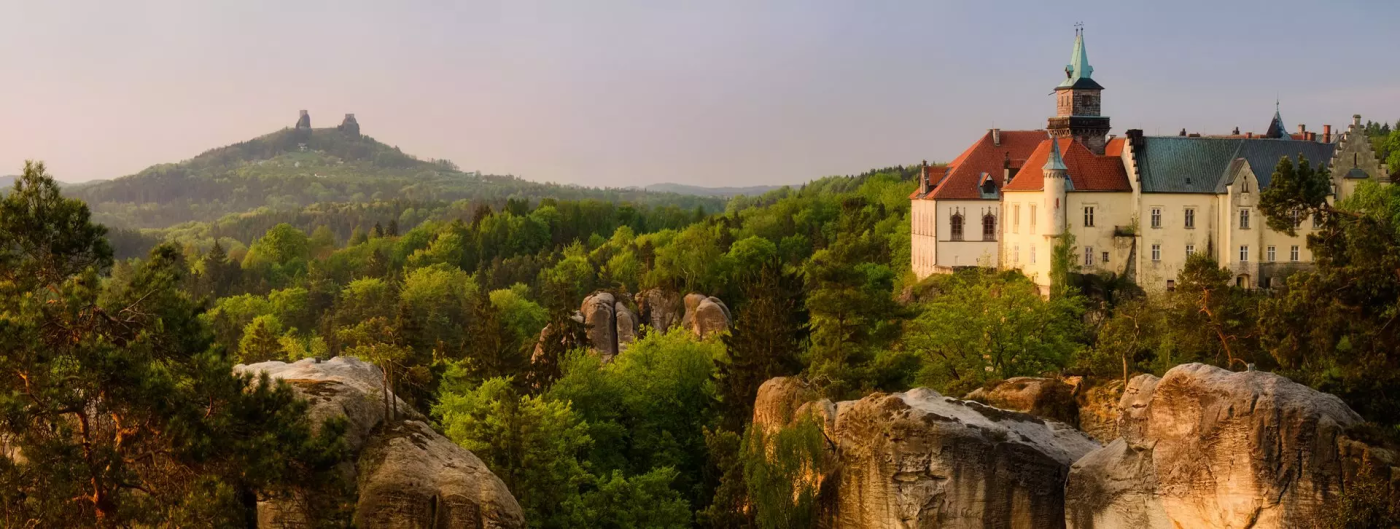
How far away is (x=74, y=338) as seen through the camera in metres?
17.9

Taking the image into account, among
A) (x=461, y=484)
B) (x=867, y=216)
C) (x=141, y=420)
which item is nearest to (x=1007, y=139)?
(x=867, y=216)

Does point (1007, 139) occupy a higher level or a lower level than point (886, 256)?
higher

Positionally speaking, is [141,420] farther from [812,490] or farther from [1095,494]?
[1095,494]

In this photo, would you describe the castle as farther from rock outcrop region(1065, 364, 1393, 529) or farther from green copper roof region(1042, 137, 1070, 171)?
rock outcrop region(1065, 364, 1393, 529)

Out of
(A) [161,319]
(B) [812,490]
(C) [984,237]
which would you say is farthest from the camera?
(C) [984,237]

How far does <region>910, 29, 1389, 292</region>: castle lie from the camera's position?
5278 centimetres

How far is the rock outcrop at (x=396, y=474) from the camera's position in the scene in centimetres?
2058

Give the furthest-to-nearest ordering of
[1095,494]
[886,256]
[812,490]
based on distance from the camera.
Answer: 1. [886,256]
2. [812,490]
3. [1095,494]

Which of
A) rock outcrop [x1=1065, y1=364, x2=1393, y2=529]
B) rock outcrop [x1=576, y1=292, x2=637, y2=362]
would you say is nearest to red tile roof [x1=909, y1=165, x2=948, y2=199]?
rock outcrop [x1=576, y1=292, x2=637, y2=362]

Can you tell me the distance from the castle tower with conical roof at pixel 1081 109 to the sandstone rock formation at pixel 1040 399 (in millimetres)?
30552

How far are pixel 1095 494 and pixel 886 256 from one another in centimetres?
5700

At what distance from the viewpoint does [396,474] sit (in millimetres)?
20859

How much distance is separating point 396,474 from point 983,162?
153ft

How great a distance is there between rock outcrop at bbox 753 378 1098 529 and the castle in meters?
29.8
